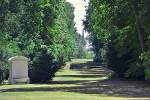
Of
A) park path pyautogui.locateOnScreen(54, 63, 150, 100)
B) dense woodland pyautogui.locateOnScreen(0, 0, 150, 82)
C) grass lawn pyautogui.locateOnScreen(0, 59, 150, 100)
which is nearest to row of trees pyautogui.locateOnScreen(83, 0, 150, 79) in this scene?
dense woodland pyautogui.locateOnScreen(0, 0, 150, 82)

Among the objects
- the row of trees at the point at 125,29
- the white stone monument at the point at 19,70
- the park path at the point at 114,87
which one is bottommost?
the park path at the point at 114,87

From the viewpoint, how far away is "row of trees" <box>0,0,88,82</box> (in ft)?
85.7

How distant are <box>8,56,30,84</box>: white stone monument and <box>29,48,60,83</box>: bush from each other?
1549mm

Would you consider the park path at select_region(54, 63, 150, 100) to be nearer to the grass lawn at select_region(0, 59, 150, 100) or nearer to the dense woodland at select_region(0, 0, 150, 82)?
the grass lawn at select_region(0, 59, 150, 100)

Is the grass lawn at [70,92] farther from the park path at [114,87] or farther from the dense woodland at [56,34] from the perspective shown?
the dense woodland at [56,34]

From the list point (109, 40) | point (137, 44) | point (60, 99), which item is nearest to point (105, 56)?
point (109, 40)

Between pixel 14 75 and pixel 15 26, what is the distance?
269 inches

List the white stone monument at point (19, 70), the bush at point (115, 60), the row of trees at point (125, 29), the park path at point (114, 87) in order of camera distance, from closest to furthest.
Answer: the park path at point (114, 87) < the row of trees at point (125, 29) < the white stone monument at point (19, 70) < the bush at point (115, 60)

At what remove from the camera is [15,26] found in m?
29.1

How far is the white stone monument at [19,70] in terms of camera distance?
23.8 metres

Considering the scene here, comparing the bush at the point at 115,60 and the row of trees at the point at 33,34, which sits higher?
the row of trees at the point at 33,34

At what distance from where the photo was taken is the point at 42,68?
26109mm

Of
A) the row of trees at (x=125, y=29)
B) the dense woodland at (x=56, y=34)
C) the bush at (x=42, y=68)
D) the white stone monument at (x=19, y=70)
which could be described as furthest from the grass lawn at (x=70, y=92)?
the bush at (x=42, y=68)

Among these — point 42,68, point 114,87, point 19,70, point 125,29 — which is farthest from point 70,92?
point 125,29
